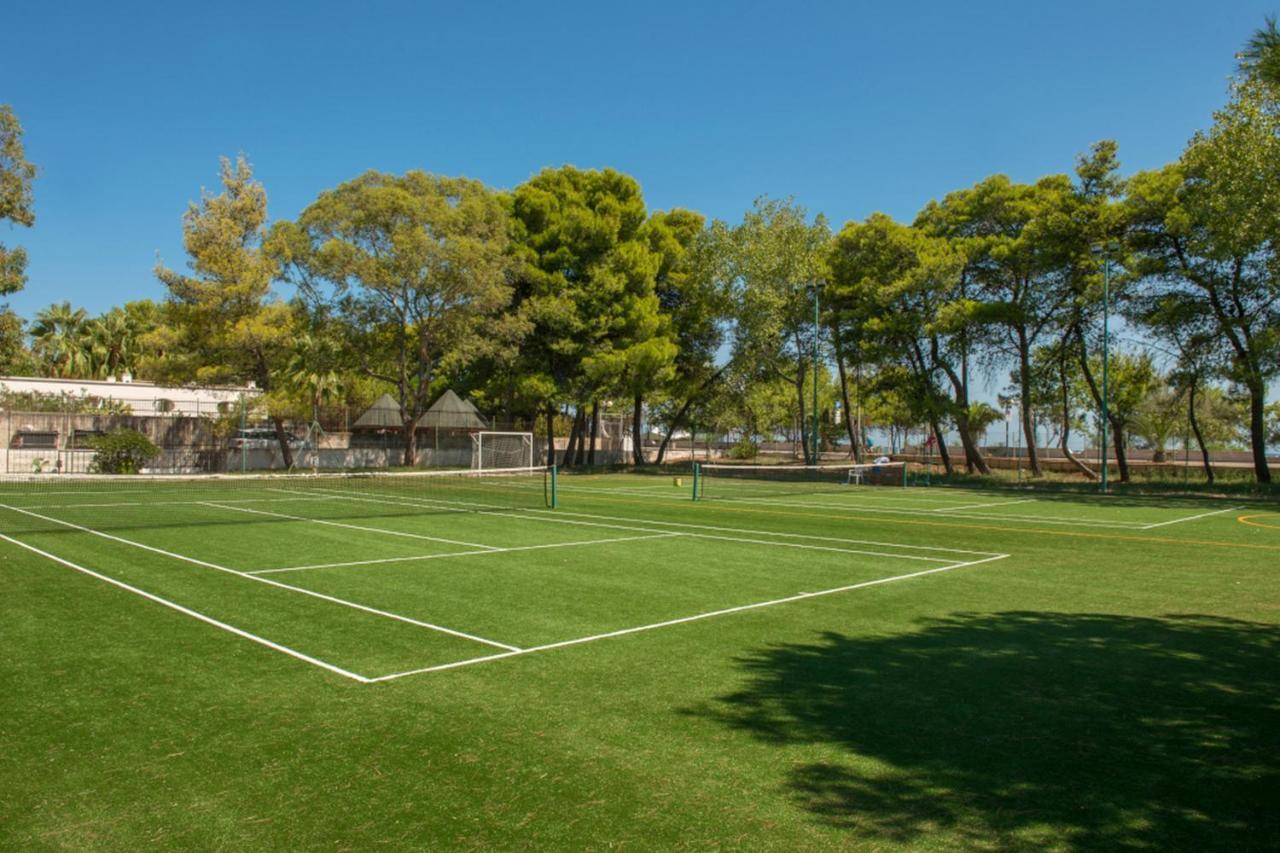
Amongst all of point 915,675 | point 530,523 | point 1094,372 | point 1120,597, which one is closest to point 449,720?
point 915,675

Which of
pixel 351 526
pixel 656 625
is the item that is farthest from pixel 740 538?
pixel 656 625

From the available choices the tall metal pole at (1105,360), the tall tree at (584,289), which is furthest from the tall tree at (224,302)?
the tall metal pole at (1105,360)

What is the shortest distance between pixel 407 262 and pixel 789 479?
65.9 ft

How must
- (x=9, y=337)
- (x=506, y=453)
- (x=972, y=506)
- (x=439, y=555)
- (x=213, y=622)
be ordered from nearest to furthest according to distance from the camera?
(x=213, y=622) < (x=439, y=555) < (x=972, y=506) < (x=9, y=337) < (x=506, y=453)

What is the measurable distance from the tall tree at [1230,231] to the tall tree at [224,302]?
119ft

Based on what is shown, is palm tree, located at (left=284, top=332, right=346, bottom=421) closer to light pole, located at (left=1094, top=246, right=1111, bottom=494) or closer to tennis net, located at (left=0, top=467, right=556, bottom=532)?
tennis net, located at (left=0, top=467, right=556, bottom=532)

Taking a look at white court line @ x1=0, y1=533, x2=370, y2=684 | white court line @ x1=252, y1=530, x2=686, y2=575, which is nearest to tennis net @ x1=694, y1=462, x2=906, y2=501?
white court line @ x1=252, y1=530, x2=686, y2=575

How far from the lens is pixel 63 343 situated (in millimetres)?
63281

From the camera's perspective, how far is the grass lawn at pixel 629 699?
4391mm

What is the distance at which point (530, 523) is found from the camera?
1873cm

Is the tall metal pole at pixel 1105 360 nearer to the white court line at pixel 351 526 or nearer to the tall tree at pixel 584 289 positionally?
the tall tree at pixel 584 289

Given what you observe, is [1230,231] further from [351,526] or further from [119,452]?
[119,452]

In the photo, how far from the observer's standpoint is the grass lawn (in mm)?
4391

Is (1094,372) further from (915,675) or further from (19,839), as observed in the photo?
(19,839)
